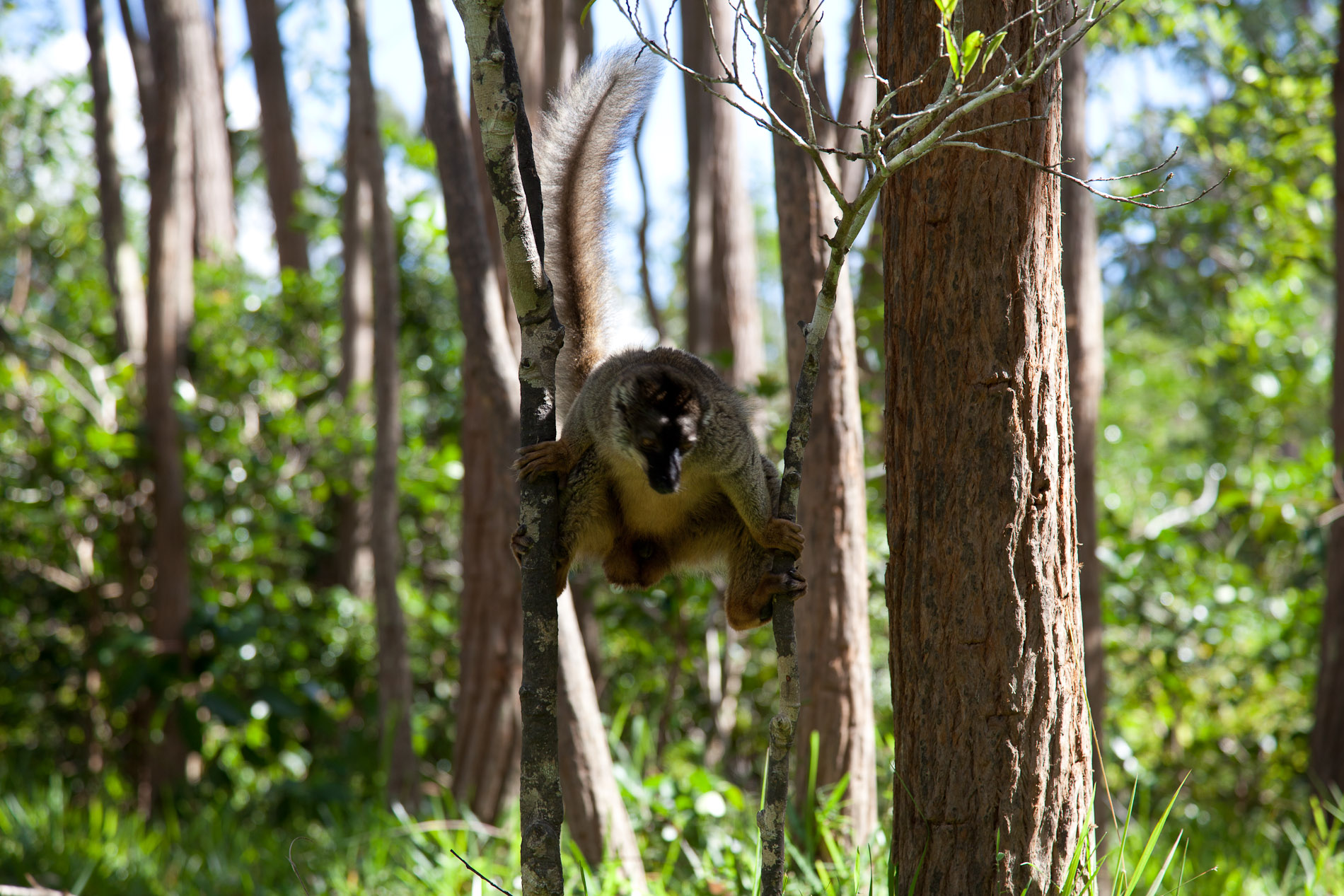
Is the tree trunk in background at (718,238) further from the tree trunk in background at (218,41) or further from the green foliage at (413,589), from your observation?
the tree trunk in background at (218,41)

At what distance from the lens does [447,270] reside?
305 inches

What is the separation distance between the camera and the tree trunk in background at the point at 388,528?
17.8 ft

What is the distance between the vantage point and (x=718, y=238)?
7262 millimetres

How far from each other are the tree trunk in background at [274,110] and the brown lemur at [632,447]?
813 centimetres

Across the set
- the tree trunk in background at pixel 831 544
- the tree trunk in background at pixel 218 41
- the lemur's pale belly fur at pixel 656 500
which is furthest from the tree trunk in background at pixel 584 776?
the tree trunk in background at pixel 218 41

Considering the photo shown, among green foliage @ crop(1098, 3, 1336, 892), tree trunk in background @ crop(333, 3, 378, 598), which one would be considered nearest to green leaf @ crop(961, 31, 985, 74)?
green foliage @ crop(1098, 3, 1336, 892)

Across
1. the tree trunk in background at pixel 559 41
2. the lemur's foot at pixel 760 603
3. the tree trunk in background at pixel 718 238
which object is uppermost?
the tree trunk in background at pixel 559 41

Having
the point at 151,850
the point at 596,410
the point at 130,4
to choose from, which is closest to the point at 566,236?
the point at 596,410

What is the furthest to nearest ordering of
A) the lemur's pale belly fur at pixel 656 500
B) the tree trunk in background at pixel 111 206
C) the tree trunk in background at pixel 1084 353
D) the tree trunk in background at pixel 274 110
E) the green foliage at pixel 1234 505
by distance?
1. the tree trunk in background at pixel 274 110
2. the tree trunk in background at pixel 111 206
3. the green foliage at pixel 1234 505
4. the tree trunk in background at pixel 1084 353
5. the lemur's pale belly fur at pixel 656 500

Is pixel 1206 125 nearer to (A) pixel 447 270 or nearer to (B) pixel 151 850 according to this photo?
(A) pixel 447 270

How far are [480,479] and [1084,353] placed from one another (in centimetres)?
325

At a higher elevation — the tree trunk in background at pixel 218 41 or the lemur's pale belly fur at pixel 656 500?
the tree trunk in background at pixel 218 41

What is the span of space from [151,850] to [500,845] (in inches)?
92.8

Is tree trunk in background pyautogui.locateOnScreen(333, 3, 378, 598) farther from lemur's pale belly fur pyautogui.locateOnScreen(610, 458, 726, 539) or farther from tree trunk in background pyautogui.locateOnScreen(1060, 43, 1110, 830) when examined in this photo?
tree trunk in background pyautogui.locateOnScreen(1060, 43, 1110, 830)
